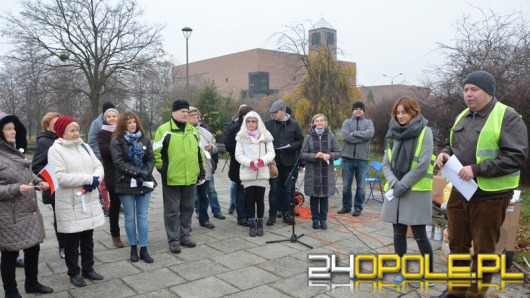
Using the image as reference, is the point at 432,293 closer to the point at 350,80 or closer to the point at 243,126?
the point at 243,126

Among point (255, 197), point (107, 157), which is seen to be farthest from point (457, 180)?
point (107, 157)

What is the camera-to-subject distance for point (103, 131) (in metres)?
5.22

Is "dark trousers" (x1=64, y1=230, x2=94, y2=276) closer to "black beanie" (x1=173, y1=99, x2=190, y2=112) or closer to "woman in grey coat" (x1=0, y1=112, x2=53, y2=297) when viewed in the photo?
"woman in grey coat" (x1=0, y1=112, x2=53, y2=297)

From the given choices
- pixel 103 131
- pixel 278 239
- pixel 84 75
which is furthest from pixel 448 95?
pixel 84 75

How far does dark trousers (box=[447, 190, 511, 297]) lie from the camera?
10.4ft

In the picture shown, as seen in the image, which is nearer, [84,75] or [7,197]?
[7,197]

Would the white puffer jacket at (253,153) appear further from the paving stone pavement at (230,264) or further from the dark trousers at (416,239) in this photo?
the dark trousers at (416,239)

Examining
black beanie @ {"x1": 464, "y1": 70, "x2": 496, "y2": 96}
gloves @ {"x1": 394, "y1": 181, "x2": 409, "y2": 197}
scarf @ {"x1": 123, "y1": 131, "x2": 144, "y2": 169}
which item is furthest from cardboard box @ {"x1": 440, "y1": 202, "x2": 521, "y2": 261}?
scarf @ {"x1": 123, "y1": 131, "x2": 144, "y2": 169}

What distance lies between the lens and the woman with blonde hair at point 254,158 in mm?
5539

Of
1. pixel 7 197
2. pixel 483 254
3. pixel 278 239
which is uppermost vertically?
pixel 7 197

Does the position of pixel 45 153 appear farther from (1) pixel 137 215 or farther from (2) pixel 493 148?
(2) pixel 493 148

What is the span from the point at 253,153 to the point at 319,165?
3.42 ft

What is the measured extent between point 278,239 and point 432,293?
2251mm

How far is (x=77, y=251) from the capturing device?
3.97m
